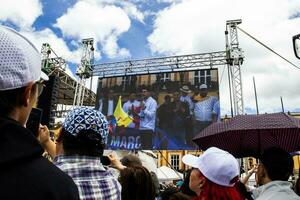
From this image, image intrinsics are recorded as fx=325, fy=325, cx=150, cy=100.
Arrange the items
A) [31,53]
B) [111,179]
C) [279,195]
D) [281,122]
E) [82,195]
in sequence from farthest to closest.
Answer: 1. [281,122]
2. [279,195]
3. [111,179]
4. [82,195]
5. [31,53]

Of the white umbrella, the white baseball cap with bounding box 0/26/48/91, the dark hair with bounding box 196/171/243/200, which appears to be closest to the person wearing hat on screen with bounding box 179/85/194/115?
the white umbrella

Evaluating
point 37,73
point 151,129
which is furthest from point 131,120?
point 37,73

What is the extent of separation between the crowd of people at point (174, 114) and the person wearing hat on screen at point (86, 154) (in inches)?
468

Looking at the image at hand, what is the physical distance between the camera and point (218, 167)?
6.77 ft

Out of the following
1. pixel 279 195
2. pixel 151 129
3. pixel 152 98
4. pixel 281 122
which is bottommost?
pixel 279 195

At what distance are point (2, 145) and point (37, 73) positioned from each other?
0.23 m

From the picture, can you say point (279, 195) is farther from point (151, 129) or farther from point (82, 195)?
point (151, 129)

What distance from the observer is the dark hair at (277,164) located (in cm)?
252

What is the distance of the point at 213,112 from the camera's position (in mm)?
13336

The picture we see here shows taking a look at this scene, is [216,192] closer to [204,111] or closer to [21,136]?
[21,136]

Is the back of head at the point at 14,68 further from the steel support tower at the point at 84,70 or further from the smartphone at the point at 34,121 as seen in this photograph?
the steel support tower at the point at 84,70

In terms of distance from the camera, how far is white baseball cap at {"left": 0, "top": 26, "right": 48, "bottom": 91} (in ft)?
2.53

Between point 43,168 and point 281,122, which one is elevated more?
point 281,122

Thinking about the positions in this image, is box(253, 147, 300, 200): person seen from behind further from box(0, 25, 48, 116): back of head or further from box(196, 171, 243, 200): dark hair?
box(0, 25, 48, 116): back of head
